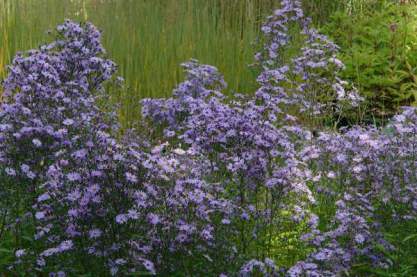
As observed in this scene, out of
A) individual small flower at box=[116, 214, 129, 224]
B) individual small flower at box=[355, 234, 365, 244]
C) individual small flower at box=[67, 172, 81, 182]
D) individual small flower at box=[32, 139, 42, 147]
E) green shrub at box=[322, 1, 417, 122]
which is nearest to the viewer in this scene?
individual small flower at box=[116, 214, 129, 224]

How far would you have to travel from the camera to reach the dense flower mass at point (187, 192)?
3951mm

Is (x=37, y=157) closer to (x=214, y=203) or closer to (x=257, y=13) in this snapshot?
(x=214, y=203)

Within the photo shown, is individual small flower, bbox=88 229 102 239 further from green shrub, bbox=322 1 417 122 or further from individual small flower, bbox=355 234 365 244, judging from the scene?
green shrub, bbox=322 1 417 122

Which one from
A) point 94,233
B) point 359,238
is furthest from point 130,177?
point 359,238

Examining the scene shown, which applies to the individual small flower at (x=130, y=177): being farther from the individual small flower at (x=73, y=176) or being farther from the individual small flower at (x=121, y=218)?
the individual small flower at (x=73, y=176)

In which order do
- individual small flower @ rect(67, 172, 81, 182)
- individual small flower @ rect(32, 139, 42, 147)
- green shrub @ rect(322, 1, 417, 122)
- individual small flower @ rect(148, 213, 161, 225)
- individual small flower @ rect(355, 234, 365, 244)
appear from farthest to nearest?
green shrub @ rect(322, 1, 417, 122) → individual small flower @ rect(32, 139, 42, 147) → individual small flower @ rect(355, 234, 365, 244) → individual small flower @ rect(67, 172, 81, 182) → individual small flower @ rect(148, 213, 161, 225)

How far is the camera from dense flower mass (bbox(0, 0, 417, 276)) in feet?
13.0

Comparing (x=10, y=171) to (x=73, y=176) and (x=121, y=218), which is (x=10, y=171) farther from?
(x=121, y=218)

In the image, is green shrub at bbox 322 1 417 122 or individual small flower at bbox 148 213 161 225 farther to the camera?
green shrub at bbox 322 1 417 122

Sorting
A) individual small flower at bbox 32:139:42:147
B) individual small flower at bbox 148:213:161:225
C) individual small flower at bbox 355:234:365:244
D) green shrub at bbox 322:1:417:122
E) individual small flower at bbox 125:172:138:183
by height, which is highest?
green shrub at bbox 322:1:417:122

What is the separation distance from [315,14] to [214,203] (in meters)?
8.62

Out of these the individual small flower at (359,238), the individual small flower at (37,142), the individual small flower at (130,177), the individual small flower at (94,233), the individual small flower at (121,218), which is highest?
the individual small flower at (37,142)

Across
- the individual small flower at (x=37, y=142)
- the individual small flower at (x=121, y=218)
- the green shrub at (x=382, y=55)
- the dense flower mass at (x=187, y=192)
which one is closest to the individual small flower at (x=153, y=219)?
the dense flower mass at (x=187, y=192)

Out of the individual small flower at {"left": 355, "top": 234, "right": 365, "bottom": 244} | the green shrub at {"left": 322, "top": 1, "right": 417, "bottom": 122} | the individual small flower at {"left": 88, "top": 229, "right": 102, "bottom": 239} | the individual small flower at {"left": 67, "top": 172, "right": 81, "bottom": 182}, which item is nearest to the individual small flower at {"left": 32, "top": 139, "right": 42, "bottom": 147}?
the individual small flower at {"left": 67, "top": 172, "right": 81, "bottom": 182}
